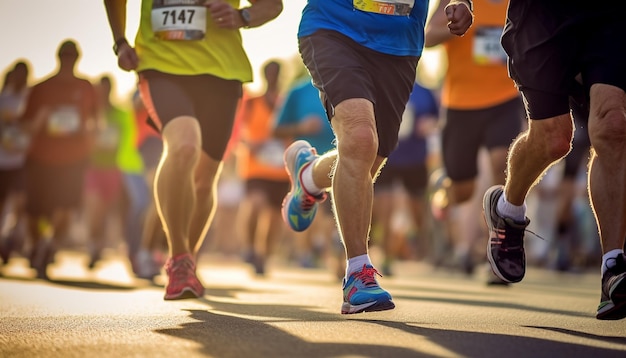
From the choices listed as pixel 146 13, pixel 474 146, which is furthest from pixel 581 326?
pixel 474 146

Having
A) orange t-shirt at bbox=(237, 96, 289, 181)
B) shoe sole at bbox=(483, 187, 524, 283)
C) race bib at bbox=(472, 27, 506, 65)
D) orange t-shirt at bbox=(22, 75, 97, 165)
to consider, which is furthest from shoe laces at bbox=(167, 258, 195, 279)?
orange t-shirt at bbox=(237, 96, 289, 181)

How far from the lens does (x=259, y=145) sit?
40.0 feet

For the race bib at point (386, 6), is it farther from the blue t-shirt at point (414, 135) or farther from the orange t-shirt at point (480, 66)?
the blue t-shirt at point (414, 135)

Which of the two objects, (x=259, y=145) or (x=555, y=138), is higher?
(x=259, y=145)

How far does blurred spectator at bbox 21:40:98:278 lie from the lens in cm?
1032

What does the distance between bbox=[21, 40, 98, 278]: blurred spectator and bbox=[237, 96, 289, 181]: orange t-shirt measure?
2.08 m

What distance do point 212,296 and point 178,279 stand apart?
0.84 meters

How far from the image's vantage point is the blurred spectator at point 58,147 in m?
10.3

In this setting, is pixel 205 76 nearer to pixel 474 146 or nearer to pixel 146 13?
pixel 146 13

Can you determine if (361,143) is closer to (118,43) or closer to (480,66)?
(118,43)

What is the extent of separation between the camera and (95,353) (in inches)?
130

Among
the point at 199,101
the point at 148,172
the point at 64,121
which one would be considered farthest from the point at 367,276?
the point at 148,172

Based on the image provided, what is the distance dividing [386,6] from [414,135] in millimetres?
6343

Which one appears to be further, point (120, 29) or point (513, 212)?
point (120, 29)
